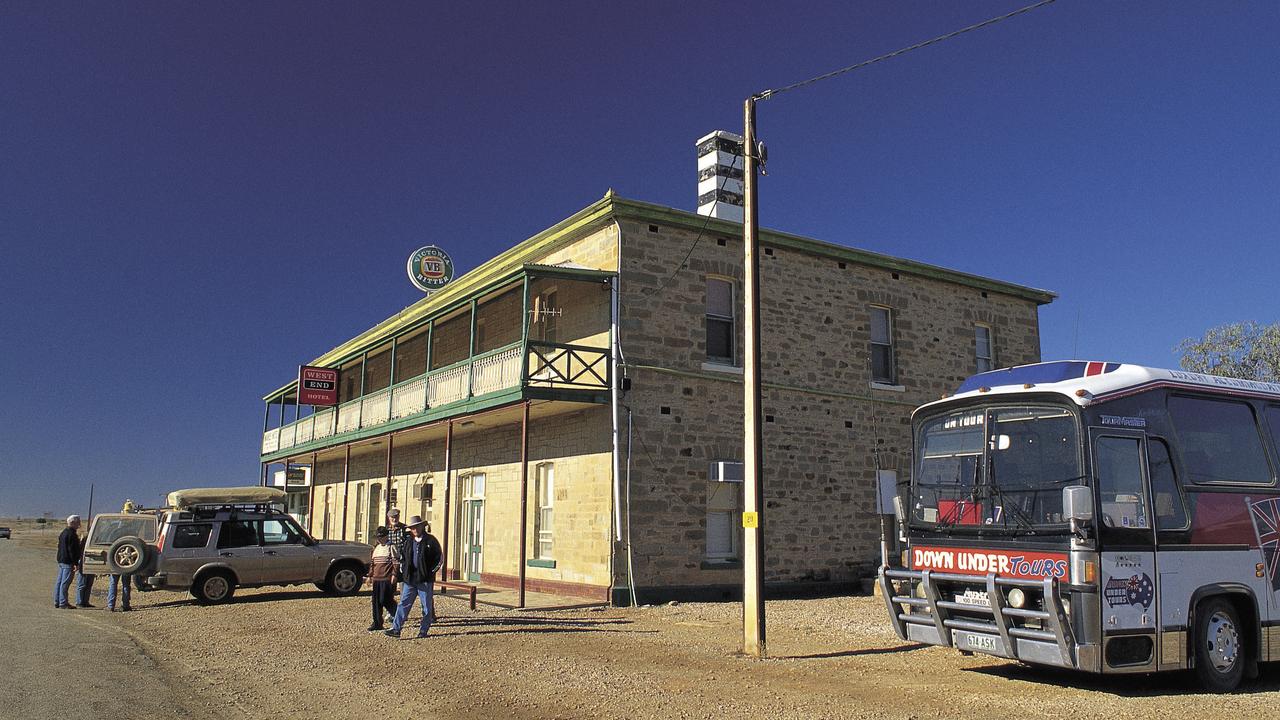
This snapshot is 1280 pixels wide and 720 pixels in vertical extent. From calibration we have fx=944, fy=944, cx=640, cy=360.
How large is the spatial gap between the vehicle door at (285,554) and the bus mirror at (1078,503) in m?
13.7

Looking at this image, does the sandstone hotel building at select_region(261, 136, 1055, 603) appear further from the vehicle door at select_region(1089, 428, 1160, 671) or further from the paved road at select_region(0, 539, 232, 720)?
the vehicle door at select_region(1089, 428, 1160, 671)

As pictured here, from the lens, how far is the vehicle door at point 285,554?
55.2ft

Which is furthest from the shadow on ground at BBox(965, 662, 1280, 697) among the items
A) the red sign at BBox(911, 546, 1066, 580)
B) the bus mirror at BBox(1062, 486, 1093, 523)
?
the bus mirror at BBox(1062, 486, 1093, 523)

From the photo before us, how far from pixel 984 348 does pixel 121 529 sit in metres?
18.2

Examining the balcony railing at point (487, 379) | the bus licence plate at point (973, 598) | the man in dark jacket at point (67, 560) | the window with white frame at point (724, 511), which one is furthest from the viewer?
the window with white frame at point (724, 511)

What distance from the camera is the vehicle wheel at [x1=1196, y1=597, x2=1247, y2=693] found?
8.30 m

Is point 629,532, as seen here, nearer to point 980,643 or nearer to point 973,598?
point 973,598

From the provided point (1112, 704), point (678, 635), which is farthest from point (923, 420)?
point (678, 635)

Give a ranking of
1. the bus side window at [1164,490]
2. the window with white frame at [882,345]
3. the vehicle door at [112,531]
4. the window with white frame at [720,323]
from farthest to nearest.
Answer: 1. the window with white frame at [882,345]
2. the window with white frame at [720,323]
3. the vehicle door at [112,531]
4. the bus side window at [1164,490]

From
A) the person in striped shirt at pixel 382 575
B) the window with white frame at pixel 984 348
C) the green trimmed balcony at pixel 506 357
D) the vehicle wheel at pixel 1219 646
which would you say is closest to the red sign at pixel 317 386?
the green trimmed balcony at pixel 506 357

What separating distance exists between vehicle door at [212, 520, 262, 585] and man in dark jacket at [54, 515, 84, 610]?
2196 mm

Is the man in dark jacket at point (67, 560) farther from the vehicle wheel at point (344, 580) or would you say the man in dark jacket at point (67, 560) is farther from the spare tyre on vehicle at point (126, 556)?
the vehicle wheel at point (344, 580)

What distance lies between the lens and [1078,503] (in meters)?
7.50

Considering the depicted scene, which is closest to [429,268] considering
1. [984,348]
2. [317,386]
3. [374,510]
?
[317,386]
